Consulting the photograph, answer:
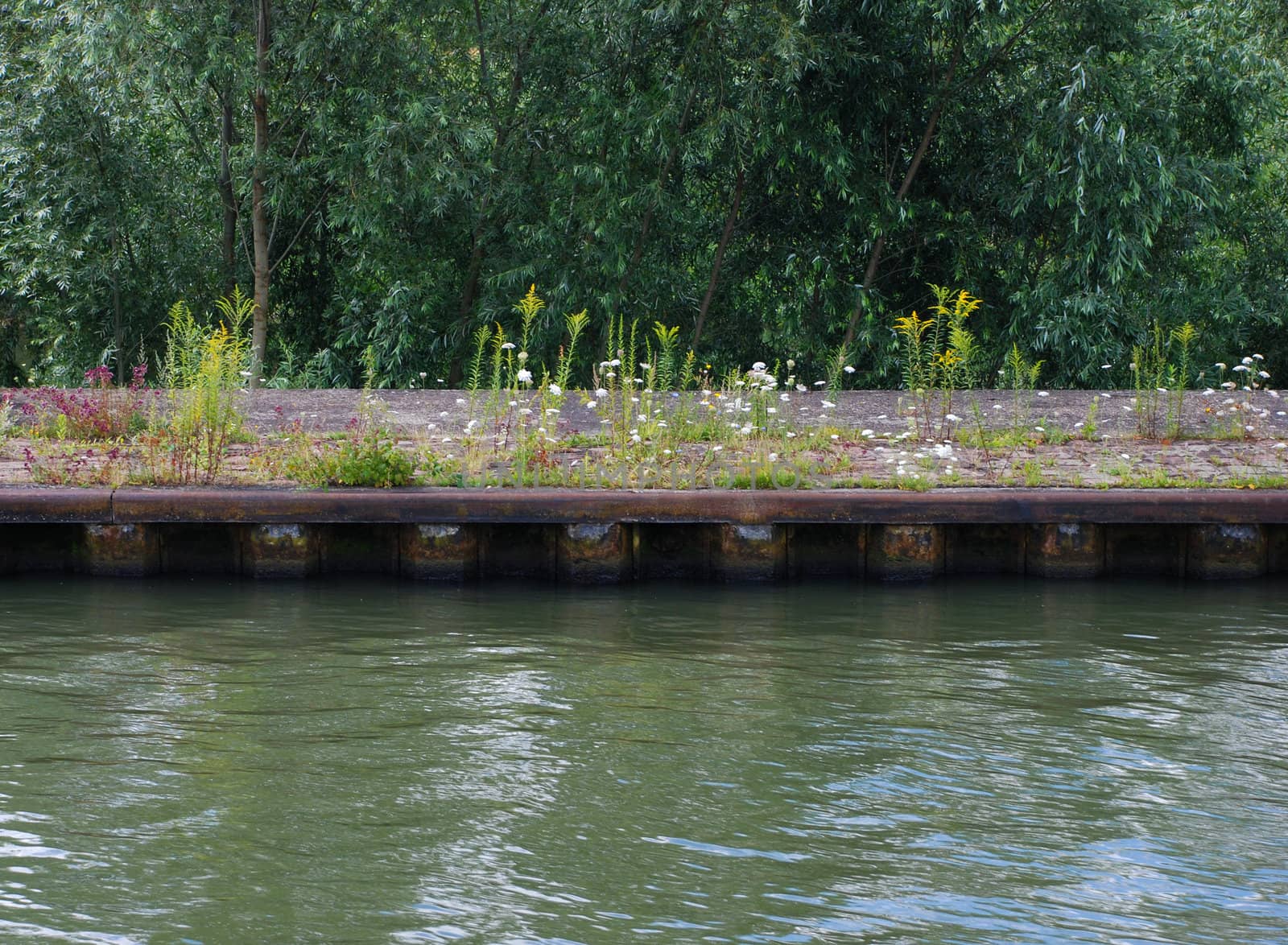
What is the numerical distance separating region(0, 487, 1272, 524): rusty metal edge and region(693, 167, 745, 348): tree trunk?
910 centimetres

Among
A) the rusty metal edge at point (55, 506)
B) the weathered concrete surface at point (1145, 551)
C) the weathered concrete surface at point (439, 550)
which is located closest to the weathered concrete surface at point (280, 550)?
the weathered concrete surface at point (439, 550)

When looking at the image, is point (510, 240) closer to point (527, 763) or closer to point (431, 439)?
point (431, 439)

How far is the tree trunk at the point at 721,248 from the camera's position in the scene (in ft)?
56.0

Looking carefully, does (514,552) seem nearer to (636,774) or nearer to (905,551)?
(905,551)

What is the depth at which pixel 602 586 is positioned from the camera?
8398 mm

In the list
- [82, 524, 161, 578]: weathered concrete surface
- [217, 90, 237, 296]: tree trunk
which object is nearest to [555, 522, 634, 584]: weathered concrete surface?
[82, 524, 161, 578]: weathered concrete surface

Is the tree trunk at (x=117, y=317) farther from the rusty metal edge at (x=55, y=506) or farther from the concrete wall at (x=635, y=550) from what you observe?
the rusty metal edge at (x=55, y=506)

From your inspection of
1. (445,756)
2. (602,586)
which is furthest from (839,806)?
(602,586)

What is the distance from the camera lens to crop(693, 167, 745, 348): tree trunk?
17.1m

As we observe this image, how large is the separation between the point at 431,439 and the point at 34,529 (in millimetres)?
2881

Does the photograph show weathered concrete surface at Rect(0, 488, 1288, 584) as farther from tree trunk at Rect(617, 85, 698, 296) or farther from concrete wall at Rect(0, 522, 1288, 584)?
tree trunk at Rect(617, 85, 698, 296)

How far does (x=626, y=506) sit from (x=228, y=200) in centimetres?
1193

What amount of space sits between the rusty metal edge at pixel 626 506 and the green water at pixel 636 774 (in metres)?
0.65

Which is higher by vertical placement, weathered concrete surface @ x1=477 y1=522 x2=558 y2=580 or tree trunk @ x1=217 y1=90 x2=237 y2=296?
tree trunk @ x1=217 y1=90 x2=237 y2=296
